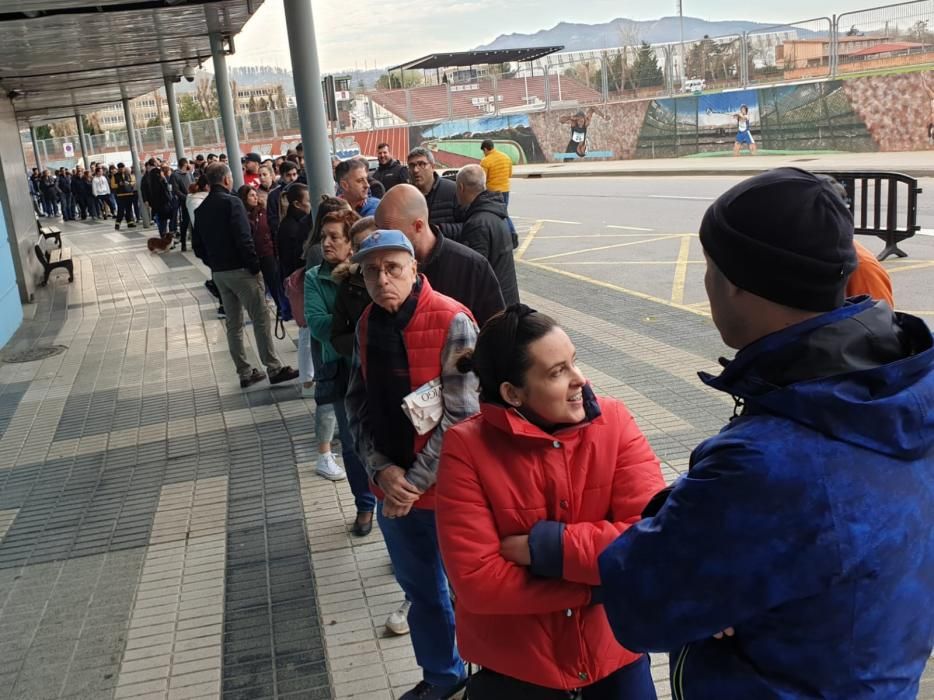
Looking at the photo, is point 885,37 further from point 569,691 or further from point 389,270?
point 569,691

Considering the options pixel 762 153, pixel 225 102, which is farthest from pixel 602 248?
pixel 762 153

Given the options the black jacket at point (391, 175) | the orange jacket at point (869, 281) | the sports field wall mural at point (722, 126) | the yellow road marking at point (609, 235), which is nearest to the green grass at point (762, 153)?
the sports field wall mural at point (722, 126)

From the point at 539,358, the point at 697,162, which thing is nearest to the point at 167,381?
the point at 539,358

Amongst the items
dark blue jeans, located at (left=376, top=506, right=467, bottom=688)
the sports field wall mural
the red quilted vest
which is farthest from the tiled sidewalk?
the sports field wall mural

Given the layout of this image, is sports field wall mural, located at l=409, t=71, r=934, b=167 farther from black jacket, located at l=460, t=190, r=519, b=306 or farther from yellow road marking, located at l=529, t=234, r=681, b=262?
black jacket, located at l=460, t=190, r=519, b=306

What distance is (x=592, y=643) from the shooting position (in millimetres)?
2301

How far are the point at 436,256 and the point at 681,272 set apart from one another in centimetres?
838

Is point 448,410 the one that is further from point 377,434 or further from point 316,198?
point 316,198

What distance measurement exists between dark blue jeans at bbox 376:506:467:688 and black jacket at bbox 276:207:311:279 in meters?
4.59

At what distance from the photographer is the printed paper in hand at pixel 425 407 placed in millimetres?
3119

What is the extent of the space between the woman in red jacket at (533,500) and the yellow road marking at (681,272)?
26.3 ft

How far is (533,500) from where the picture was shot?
223 centimetres

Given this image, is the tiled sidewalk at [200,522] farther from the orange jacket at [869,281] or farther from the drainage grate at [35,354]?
the orange jacket at [869,281]

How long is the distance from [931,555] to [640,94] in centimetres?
3715
